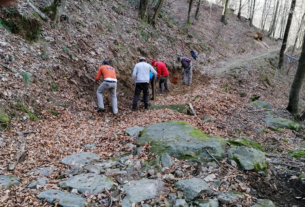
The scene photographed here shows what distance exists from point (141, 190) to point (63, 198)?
49.0 inches

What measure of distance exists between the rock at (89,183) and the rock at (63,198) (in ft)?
0.69

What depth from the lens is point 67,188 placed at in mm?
3539

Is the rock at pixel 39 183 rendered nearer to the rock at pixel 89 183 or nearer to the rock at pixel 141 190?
the rock at pixel 89 183

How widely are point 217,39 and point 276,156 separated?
71.5ft

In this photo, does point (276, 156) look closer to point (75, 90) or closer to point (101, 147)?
point (101, 147)

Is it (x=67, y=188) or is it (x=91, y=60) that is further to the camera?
(x=91, y=60)

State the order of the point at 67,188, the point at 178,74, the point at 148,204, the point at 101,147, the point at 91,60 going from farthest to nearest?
the point at 178,74, the point at 91,60, the point at 101,147, the point at 67,188, the point at 148,204

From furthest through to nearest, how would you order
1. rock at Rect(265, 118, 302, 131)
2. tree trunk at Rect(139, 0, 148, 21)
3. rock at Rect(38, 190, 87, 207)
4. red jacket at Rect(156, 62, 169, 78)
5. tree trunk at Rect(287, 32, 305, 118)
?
1. tree trunk at Rect(139, 0, 148, 21)
2. red jacket at Rect(156, 62, 169, 78)
3. tree trunk at Rect(287, 32, 305, 118)
4. rock at Rect(265, 118, 302, 131)
5. rock at Rect(38, 190, 87, 207)

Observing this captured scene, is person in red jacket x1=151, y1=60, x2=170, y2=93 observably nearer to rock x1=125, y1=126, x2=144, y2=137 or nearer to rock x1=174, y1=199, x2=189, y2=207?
rock x1=125, y1=126, x2=144, y2=137

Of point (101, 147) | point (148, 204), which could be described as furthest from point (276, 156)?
point (101, 147)

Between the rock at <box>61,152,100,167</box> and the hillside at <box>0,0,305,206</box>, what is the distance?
161mm

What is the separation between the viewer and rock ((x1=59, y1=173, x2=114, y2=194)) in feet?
11.5

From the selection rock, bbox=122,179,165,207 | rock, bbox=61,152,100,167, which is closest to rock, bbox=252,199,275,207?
rock, bbox=122,179,165,207

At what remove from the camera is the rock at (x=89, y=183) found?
3514mm
